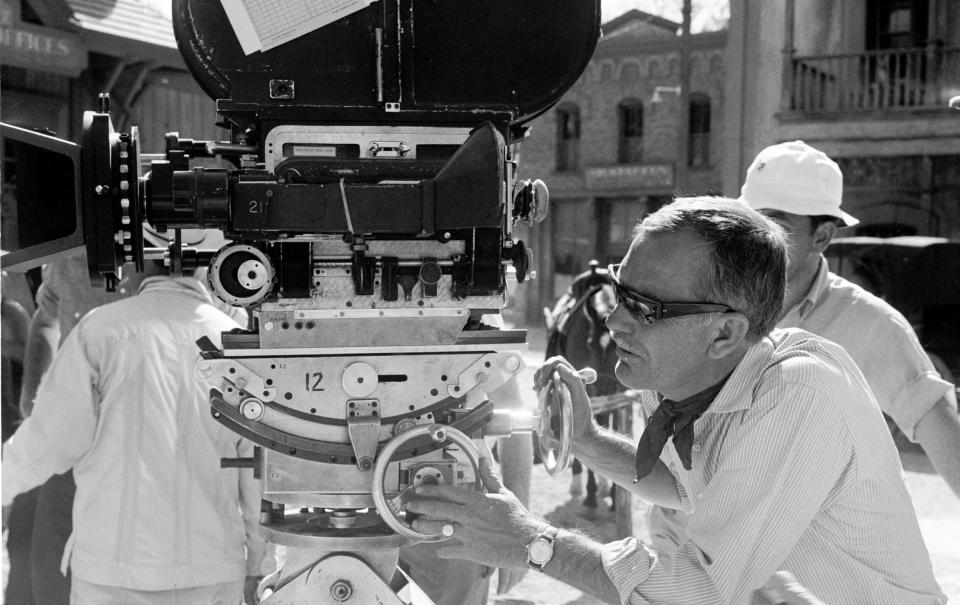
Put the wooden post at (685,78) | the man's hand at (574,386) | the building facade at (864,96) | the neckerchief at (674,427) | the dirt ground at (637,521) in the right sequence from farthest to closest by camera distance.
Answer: the wooden post at (685,78), the building facade at (864,96), the dirt ground at (637,521), the man's hand at (574,386), the neckerchief at (674,427)

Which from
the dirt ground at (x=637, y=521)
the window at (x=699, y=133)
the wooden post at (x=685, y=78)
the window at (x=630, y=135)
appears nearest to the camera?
the dirt ground at (x=637, y=521)

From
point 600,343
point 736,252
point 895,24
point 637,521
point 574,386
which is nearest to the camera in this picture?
point 736,252

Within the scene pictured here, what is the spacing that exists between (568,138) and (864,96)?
1520cm

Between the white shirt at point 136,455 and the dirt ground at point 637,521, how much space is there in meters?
2.53

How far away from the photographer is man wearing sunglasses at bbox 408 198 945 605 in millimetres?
1649

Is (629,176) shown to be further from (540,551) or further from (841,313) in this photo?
(540,551)

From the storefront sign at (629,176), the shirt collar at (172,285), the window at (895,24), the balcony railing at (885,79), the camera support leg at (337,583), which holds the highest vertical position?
the window at (895,24)

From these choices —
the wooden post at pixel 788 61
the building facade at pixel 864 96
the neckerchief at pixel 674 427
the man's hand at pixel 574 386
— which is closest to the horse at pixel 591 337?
the building facade at pixel 864 96

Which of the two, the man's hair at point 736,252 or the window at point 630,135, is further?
the window at point 630,135

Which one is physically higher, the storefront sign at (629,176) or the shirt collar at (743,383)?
the storefront sign at (629,176)

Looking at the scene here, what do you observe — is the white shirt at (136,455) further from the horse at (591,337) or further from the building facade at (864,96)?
the horse at (591,337)

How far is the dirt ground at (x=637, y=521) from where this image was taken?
5.26 meters

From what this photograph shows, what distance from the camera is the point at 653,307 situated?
1.79 metres

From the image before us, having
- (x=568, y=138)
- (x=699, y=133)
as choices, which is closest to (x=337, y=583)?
(x=699, y=133)
